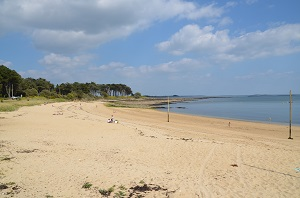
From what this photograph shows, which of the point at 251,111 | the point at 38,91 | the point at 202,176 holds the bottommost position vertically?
A: the point at 251,111

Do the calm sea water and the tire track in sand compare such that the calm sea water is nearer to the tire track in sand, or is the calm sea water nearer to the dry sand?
the tire track in sand

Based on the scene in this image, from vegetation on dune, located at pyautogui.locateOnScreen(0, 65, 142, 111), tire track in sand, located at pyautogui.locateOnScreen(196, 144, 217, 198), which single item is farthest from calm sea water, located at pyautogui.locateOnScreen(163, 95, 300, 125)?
vegetation on dune, located at pyautogui.locateOnScreen(0, 65, 142, 111)

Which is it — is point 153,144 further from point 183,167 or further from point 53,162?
point 53,162

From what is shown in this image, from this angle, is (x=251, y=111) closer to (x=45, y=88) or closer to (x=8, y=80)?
(x=8, y=80)

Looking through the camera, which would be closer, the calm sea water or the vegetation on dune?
the calm sea water

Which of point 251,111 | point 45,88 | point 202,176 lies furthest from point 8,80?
point 202,176

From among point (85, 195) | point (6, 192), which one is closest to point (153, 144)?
point (85, 195)

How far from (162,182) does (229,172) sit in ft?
8.95

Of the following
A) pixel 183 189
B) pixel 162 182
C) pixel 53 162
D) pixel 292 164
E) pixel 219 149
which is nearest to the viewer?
pixel 183 189

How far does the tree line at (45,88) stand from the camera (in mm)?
69438

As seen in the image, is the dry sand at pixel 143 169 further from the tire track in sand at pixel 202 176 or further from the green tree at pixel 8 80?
the green tree at pixel 8 80

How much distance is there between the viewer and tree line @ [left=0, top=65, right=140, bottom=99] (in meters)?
69.4

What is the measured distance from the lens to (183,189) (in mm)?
7309

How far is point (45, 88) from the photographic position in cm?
10306
